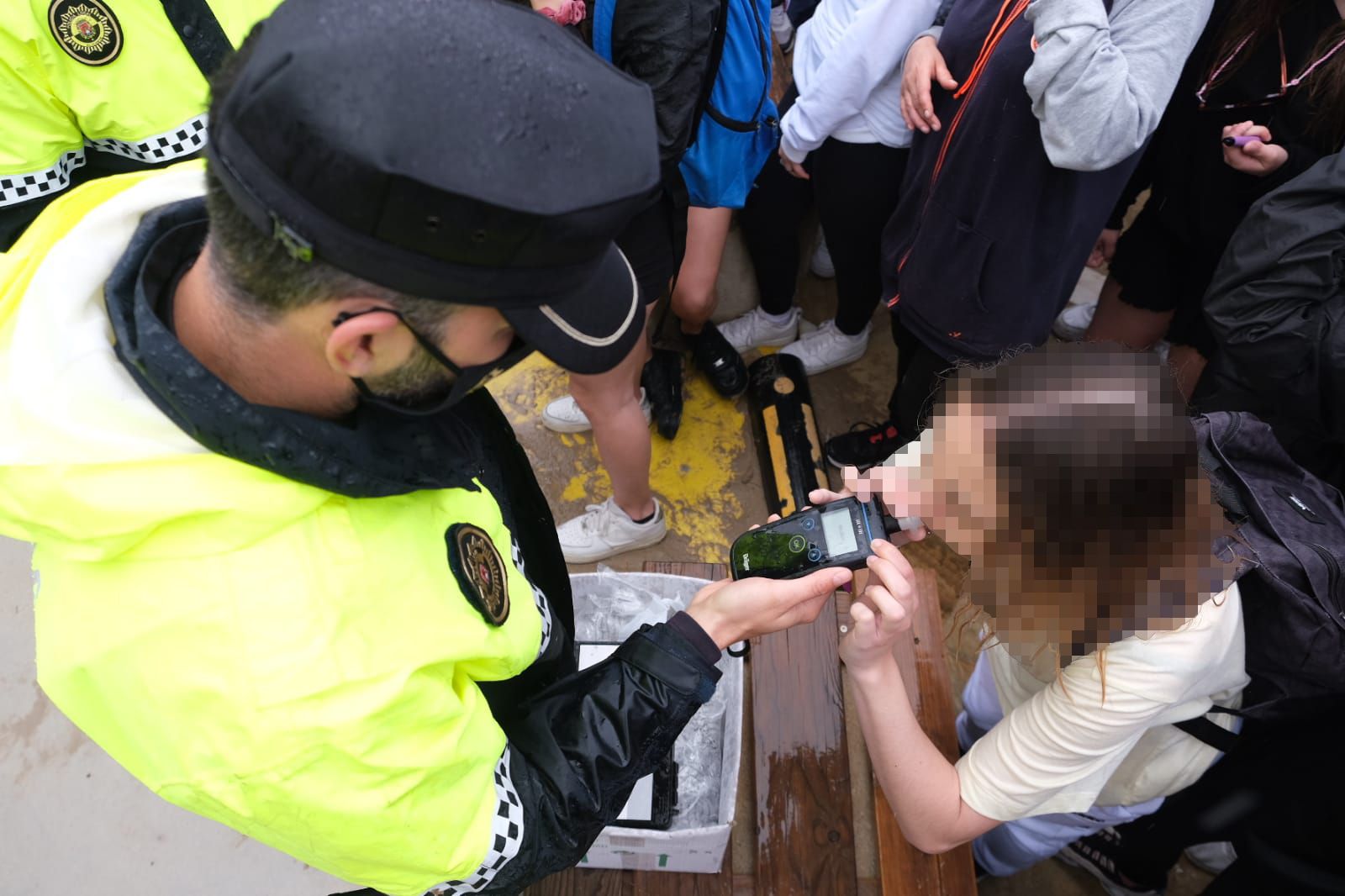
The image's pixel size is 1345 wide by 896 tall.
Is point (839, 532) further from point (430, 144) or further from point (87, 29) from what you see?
point (87, 29)

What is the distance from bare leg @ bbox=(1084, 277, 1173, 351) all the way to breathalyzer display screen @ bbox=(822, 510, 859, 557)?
6.43 feet

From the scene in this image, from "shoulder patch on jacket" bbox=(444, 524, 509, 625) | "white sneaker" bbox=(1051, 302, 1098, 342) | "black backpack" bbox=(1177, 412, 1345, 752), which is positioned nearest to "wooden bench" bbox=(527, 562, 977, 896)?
"black backpack" bbox=(1177, 412, 1345, 752)

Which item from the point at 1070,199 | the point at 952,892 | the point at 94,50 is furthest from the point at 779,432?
the point at 94,50

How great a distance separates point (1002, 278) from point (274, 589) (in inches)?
80.5

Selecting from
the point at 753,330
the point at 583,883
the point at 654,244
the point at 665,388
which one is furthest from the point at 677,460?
the point at 583,883

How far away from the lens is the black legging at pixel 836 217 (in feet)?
9.12

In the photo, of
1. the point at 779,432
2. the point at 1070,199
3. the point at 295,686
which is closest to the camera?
the point at 295,686

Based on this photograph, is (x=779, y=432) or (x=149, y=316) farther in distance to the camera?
(x=779, y=432)

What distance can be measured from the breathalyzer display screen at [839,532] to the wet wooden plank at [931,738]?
1.99ft

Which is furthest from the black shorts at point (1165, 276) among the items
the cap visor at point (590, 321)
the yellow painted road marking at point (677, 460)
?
the cap visor at point (590, 321)

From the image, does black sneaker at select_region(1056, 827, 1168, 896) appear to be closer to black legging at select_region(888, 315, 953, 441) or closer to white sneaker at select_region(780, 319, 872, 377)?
black legging at select_region(888, 315, 953, 441)

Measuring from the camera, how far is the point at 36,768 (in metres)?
2.44

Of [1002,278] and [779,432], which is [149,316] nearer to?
[1002,278]

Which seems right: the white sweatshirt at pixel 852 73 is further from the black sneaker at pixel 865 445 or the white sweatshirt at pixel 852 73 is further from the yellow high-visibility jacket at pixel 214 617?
the yellow high-visibility jacket at pixel 214 617
